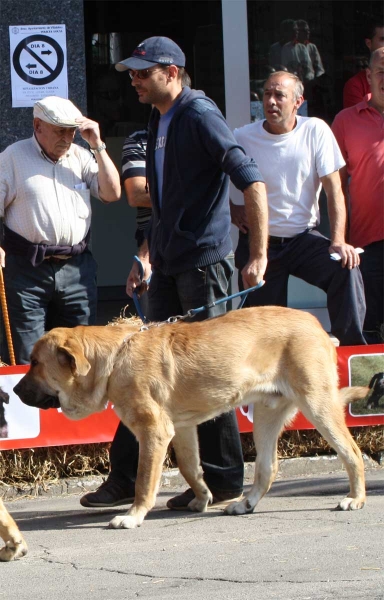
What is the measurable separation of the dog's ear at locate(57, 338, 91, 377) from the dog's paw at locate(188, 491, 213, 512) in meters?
1.03

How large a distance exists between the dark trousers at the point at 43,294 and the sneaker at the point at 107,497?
1.04m

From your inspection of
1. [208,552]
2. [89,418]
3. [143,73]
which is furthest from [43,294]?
[208,552]

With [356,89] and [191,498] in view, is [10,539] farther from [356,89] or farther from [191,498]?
[356,89]

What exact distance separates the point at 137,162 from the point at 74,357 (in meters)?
1.83

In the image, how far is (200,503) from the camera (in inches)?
226

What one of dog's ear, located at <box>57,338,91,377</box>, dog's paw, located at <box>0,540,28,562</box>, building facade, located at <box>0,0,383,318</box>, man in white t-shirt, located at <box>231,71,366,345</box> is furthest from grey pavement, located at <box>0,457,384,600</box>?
building facade, located at <box>0,0,383,318</box>

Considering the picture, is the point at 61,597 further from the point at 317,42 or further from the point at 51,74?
the point at 317,42

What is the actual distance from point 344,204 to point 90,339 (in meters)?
2.36

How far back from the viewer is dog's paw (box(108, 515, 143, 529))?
530 centimetres

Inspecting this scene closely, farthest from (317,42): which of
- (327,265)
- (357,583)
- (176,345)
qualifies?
(357,583)

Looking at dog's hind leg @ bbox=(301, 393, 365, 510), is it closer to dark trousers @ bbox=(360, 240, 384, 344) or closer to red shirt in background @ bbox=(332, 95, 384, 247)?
dark trousers @ bbox=(360, 240, 384, 344)

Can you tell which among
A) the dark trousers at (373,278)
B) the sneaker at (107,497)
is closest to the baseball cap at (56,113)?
Answer: the sneaker at (107,497)

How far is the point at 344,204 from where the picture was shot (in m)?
6.98

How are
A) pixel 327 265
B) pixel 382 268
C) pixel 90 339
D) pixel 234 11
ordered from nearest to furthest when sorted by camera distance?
pixel 90 339 → pixel 327 265 → pixel 382 268 → pixel 234 11
